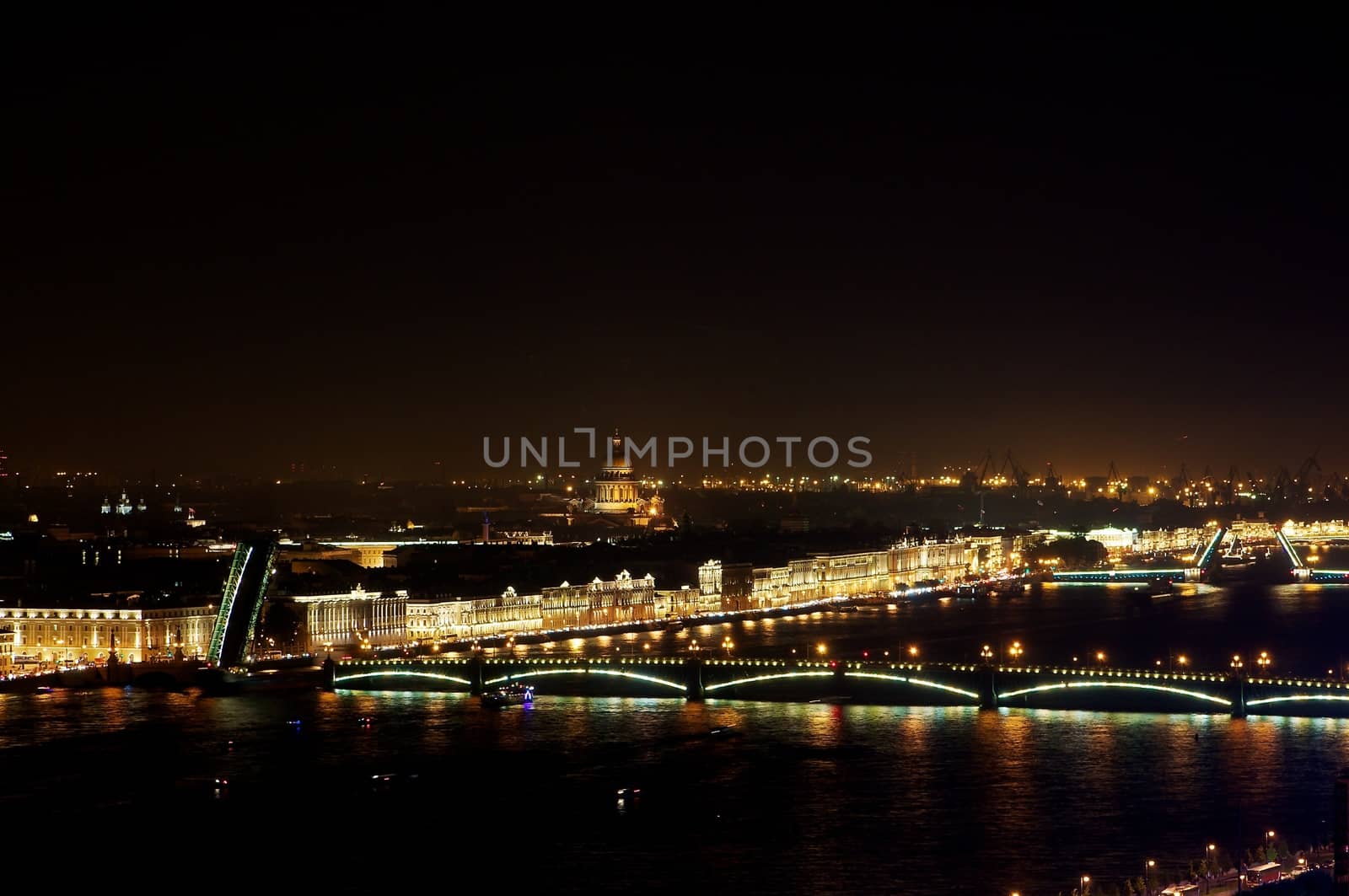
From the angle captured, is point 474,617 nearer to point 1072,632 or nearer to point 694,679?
point 1072,632

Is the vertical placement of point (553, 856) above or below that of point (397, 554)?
below

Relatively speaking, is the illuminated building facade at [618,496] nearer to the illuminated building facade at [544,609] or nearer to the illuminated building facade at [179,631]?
the illuminated building facade at [544,609]

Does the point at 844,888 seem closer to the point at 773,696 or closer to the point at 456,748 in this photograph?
the point at 456,748

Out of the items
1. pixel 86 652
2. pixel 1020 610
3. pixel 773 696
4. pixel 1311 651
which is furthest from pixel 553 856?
pixel 1020 610

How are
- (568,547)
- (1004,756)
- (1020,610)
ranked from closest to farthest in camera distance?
(1004,756) → (1020,610) → (568,547)

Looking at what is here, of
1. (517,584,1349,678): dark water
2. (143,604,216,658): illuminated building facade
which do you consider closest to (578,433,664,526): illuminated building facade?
(517,584,1349,678): dark water

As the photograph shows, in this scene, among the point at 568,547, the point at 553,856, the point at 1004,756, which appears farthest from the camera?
the point at 568,547

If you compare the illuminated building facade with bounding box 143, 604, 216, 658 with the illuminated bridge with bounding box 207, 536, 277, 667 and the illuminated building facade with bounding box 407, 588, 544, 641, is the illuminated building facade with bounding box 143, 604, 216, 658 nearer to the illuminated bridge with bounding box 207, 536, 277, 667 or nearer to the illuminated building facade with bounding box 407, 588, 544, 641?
the illuminated bridge with bounding box 207, 536, 277, 667

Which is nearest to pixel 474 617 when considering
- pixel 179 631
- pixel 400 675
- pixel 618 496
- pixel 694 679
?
pixel 179 631
